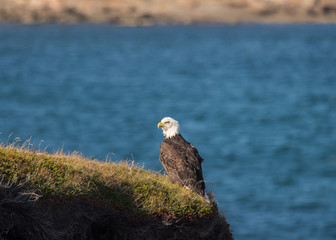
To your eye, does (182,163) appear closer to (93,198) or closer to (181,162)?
(181,162)

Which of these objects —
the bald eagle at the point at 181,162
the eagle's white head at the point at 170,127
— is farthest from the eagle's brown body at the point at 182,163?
the eagle's white head at the point at 170,127

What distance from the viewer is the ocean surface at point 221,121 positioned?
43188mm

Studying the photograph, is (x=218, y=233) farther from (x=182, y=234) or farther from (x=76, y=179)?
(x=76, y=179)

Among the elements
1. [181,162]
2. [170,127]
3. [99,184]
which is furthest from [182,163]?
[99,184]

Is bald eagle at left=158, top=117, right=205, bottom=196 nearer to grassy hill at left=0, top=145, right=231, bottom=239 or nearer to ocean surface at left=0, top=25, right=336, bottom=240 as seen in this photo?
grassy hill at left=0, top=145, right=231, bottom=239

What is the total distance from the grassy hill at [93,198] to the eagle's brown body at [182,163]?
267mm

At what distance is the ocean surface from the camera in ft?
142

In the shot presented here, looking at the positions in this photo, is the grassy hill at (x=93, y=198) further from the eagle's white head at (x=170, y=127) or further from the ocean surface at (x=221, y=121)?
the eagle's white head at (x=170, y=127)

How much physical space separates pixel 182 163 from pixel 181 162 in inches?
1.8

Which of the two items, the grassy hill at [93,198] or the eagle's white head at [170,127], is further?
the eagle's white head at [170,127]

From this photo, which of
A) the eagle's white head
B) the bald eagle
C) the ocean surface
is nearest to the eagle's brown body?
the bald eagle

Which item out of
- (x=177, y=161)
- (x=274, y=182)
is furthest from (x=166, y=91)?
(x=177, y=161)

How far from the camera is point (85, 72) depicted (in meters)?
167

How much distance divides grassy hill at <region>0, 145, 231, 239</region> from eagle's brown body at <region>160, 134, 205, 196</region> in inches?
10.5
